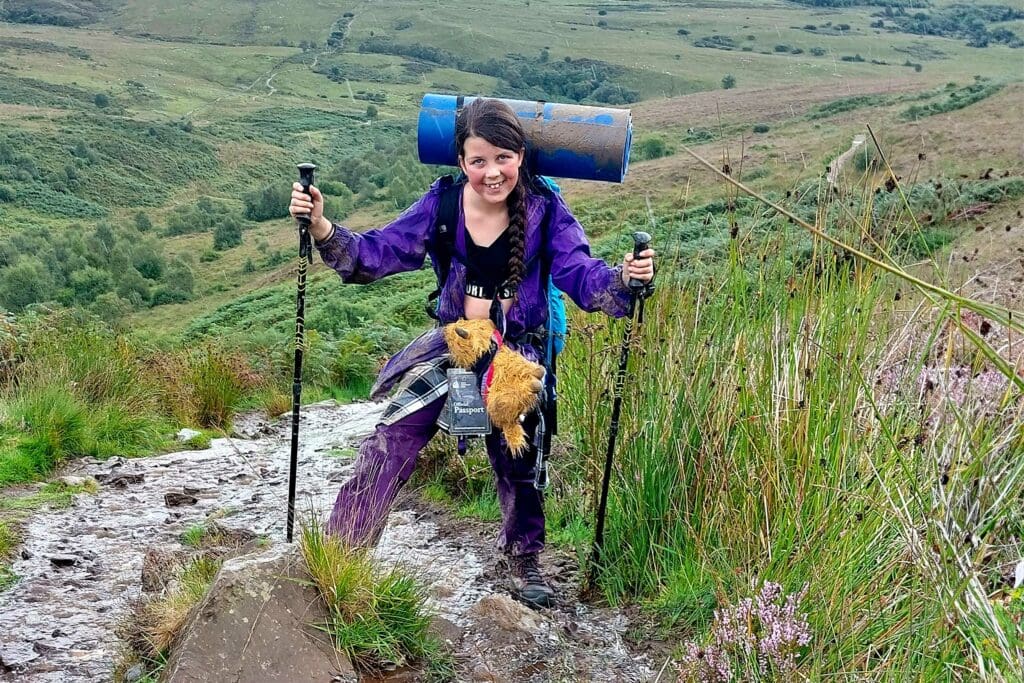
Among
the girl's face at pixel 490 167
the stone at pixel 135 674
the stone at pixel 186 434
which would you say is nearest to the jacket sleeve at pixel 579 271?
the girl's face at pixel 490 167

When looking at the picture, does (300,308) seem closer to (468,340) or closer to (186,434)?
(468,340)

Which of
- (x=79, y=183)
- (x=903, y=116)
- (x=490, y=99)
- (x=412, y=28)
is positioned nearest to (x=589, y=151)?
(x=490, y=99)

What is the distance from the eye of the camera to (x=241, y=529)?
4.89 meters

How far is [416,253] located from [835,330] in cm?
167

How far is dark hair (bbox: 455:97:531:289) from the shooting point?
11.3 ft

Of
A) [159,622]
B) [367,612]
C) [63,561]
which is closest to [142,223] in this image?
[63,561]

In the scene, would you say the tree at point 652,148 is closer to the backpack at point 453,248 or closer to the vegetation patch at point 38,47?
the backpack at point 453,248

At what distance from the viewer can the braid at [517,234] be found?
11.7 ft

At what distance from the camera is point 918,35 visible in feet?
342

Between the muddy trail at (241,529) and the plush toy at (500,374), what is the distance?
0.67 metres

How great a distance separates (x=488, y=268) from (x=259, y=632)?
1584mm

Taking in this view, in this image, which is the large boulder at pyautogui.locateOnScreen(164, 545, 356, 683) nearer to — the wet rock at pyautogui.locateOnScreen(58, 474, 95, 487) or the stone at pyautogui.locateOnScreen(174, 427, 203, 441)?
the wet rock at pyautogui.locateOnScreen(58, 474, 95, 487)

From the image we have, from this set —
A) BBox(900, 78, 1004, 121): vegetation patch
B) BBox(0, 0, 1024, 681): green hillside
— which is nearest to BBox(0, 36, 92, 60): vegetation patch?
BBox(0, 0, 1024, 681): green hillside

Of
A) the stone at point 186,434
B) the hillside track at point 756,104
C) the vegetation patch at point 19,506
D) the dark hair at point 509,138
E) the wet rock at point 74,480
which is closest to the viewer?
the dark hair at point 509,138
